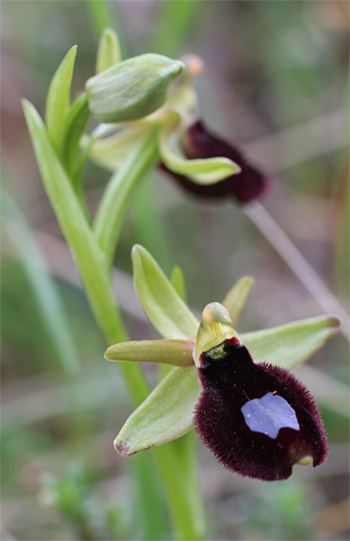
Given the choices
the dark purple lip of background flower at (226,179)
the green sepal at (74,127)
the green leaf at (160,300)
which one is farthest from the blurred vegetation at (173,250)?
the green sepal at (74,127)

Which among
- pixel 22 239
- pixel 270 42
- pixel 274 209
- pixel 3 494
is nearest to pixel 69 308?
pixel 22 239

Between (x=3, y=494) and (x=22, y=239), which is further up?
(x=22, y=239)

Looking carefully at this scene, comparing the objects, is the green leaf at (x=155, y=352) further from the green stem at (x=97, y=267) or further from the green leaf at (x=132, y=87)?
the green leaf at (x=132, y=87)

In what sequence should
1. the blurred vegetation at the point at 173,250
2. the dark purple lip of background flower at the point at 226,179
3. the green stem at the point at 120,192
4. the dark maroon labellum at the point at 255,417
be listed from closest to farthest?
the dark maroon labellum at the point at 255,417 < the green stem at the point at 120,192 < the dark purple lip of background flower at the point at 226,179 < the blurred vegetation at the point at 173,250

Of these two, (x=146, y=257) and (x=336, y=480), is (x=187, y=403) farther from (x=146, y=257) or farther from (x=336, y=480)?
(x=336, y=480)

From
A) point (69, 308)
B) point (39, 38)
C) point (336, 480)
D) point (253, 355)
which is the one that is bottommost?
point (336, 480)
